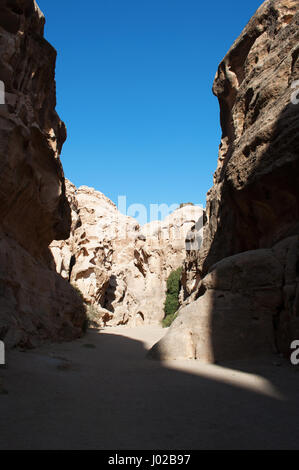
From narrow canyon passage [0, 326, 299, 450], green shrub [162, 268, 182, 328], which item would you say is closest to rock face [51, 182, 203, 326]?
green shrub [162, 268, 182, 328]

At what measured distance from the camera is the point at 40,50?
11.7 meters

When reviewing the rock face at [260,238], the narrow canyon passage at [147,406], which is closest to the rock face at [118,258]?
the rock face at [260,238]

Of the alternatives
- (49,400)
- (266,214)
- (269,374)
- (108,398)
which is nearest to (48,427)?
(49,400)

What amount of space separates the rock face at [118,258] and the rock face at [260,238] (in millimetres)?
18941

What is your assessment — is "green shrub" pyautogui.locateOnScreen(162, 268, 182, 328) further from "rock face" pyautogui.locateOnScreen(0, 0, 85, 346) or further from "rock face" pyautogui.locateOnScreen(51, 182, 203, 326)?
"rock face" pyautogui.locateOnScreen(0, 0, 85, 346)

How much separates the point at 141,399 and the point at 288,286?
16.2 ft

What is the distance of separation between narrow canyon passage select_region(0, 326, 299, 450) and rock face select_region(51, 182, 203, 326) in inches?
865

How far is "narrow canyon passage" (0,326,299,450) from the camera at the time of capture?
9.70ft

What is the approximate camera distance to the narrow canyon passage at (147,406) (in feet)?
9.70

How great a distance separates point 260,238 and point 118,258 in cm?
3012

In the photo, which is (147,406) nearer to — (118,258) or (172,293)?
(172,293)

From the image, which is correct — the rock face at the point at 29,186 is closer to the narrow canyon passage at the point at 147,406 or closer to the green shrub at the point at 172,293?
the narrow canyon passage at the point at 147,406

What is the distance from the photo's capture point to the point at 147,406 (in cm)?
409
